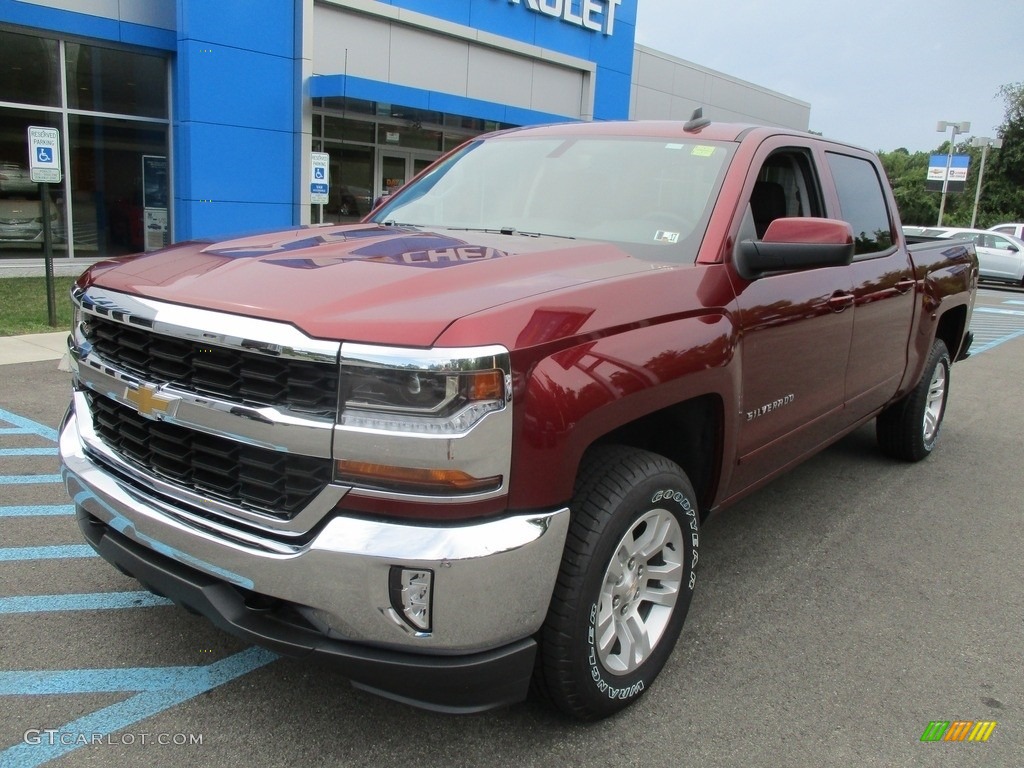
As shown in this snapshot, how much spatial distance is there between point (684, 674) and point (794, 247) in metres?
1.65

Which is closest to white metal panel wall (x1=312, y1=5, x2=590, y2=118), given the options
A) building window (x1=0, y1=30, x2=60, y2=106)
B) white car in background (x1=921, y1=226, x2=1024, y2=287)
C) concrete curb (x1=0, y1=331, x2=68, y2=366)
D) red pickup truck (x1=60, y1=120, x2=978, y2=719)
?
building window (x1=0, y1=30, x2=60, y2=106)

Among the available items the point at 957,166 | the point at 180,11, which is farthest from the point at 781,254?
the point at 957,166

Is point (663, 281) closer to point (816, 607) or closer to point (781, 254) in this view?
point (781, 254)

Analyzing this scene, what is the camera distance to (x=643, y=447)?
126 inches

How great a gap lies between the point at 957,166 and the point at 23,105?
117 ft

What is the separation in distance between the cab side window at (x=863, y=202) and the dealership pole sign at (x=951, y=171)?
35395 mm

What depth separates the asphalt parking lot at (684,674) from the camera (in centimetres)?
263

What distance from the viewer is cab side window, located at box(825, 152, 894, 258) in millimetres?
4379

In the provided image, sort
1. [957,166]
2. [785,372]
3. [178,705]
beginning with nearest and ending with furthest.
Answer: [178,705] < [785,372] < [957,166]

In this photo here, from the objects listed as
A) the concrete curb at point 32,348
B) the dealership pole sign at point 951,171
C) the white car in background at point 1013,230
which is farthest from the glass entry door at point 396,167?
the dealership pole sign at point 951,171

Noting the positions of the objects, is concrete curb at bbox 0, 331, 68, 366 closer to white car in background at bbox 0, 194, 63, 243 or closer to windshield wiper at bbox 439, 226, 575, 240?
windshield wiper at bbox 439, 226, 575, 240

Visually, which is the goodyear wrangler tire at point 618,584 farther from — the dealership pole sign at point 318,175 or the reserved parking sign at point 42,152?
the dealership pole sign at point 318,175

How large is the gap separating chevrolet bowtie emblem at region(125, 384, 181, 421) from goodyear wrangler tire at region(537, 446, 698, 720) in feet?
3.97

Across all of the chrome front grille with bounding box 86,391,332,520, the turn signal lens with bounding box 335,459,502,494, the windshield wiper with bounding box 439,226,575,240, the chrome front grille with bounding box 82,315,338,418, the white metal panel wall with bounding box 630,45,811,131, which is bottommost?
the chrome front grille with bounding box 86,391,332,520
